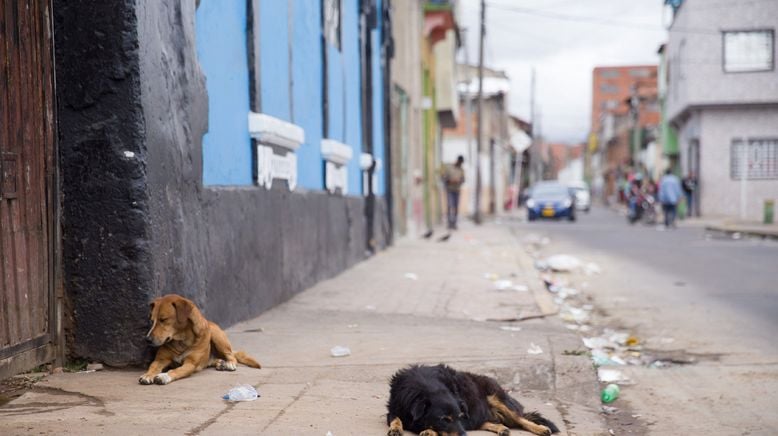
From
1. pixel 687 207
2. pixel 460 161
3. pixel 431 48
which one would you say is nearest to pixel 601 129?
pixel 687 207

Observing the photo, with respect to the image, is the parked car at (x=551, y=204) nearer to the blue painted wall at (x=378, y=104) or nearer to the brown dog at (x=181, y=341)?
the blue painted wall at (x=378, y=104)

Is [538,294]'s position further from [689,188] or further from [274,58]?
[689,188]

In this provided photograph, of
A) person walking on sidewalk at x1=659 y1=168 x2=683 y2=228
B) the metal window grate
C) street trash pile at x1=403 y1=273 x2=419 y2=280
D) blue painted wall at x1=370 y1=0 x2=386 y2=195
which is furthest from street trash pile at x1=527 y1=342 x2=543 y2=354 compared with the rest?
the metal window grate

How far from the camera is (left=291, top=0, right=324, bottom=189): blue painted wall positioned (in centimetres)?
1003

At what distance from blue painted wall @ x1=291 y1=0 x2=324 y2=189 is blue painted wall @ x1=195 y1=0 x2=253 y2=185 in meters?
1.93

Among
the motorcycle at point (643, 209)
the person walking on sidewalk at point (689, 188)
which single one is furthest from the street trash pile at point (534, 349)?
the person walking on sidewalk at point (689, 188)

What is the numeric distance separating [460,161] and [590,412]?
18.6 metres

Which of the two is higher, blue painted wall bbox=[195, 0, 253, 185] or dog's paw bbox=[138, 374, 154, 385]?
blue painted wall bbox=[195, 0, 253, 185]

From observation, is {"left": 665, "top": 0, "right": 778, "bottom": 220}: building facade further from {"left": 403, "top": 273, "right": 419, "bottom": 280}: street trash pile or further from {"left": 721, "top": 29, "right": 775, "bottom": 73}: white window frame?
{"left": 403, "top": 273, "right": 419, "bottom": 280}: street trash pile

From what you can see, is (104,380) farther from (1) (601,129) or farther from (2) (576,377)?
(1) (601,129)

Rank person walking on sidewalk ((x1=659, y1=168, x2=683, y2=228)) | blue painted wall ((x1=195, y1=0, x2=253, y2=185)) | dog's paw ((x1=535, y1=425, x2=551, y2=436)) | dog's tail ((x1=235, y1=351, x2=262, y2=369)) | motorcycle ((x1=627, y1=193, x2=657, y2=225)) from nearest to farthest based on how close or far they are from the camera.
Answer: dog's paw ((x1=535, y1=425, x2=551, y2=436)) < dog's tail ((x1=235, y1=351, x2=262, y2=369)) < blue painted wall ((x1=195, y1=0, x2=253, y2=185)) < person walking on sidewalk ((x1=659, y1=168, x2=683, y2=228)) < motorcycle ((x1=627, y1=193, x2=657, y2=225))

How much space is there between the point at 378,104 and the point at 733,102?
21.7 m

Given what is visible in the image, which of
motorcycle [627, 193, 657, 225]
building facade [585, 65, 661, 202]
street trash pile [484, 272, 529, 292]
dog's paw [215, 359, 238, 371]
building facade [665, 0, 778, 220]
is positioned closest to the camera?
dog's paw [215, 359, 238, 371]

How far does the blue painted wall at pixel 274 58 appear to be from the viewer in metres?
8.48
